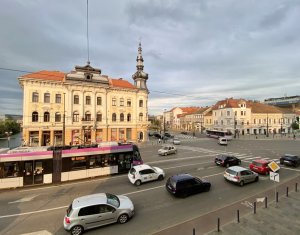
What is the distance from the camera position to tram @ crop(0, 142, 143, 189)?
48.2ft

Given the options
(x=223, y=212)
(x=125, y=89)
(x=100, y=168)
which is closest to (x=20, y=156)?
(x=100, y=168)

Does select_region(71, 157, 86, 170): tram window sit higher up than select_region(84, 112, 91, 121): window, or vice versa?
select_region(84, 112, 91, 121): window

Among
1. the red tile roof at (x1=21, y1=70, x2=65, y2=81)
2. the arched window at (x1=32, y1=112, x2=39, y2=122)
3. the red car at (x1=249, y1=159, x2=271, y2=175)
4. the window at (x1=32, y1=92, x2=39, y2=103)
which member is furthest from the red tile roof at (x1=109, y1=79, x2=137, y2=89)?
the red car at (x1=249, y1=159, x2=271, y2=175)

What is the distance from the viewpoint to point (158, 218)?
32.4 feet

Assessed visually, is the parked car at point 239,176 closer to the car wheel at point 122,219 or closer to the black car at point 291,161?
the black car at point 291,161

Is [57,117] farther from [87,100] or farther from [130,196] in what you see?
[130,196]

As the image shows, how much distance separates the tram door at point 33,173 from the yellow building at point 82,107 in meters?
A: 16.1

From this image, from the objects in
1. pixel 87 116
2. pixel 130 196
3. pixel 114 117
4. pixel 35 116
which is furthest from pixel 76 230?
pixel 114 117

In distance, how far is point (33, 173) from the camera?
15289 millimetres

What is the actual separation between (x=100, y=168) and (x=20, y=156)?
21.7 ft

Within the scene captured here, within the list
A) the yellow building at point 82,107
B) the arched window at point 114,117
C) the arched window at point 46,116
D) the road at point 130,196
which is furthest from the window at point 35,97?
the road at point 130,196

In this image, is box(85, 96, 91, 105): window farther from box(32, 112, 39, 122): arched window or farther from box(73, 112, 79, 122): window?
box(32, 112, 39, 122): arched window

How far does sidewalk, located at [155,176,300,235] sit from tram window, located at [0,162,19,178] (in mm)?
12867

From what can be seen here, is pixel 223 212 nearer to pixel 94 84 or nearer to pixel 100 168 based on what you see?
pixel 100 168
